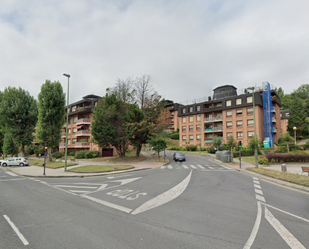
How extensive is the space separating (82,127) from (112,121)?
17317 millimetres

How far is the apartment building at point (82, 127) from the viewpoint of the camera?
1618 inches

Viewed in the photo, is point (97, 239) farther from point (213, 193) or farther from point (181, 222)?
point (213, 193)

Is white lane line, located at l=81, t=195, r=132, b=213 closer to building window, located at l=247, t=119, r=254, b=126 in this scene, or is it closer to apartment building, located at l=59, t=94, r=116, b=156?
apartment building, located at l=59, t=94, r=116, b=156

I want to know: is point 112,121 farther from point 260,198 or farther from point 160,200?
point 260,198

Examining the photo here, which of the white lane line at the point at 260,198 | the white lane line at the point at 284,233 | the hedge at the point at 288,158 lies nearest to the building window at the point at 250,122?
the hedge at the point at 288,158

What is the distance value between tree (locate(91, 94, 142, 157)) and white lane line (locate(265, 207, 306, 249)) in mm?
23353

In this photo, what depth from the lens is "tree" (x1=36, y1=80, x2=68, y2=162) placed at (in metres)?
29.7

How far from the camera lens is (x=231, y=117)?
46.5m

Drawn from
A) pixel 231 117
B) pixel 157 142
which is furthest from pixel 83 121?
pixel 231 117

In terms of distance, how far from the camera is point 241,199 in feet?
26.9

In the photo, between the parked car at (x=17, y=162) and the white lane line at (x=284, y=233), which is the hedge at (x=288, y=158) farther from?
the parked car at (x=17, y=162)

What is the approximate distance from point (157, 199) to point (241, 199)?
3.63 m

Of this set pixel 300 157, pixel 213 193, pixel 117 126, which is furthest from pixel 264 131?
pixel 213 193

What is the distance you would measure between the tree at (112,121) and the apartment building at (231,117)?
894 inches
